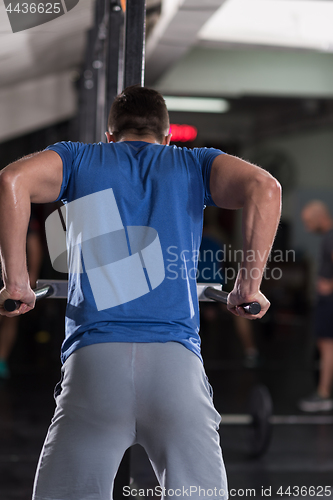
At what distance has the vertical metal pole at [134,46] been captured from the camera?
1.71 m

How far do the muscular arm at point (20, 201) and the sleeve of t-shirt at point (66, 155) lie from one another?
0.04ft

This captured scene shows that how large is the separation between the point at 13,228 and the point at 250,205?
48 cm

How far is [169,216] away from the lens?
1.13 metres

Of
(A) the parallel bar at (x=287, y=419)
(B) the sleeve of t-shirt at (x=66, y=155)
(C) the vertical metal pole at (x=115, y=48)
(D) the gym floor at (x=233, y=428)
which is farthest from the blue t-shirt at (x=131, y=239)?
(A) the parallel bar at (x=287, y=419)

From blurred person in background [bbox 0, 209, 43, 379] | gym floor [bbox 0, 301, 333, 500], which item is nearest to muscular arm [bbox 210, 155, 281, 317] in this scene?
gym floor [bbox 0, 301, 333, 500]

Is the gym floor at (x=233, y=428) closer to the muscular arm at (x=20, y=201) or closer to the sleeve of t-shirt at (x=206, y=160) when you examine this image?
the muscular arm at (x=20, y=201)

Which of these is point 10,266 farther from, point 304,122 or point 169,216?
point 304,122

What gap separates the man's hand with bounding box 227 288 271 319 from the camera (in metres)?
1.14

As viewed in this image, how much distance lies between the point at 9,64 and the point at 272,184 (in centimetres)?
308

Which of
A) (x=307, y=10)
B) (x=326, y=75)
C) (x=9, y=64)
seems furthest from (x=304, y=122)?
(x=9, y=64)

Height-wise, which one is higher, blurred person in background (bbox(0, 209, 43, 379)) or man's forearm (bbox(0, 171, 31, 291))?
man's forearm (bbox(0, 171, 31, 291))

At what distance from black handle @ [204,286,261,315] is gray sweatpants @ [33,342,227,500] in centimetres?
19

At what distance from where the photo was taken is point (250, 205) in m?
1.08

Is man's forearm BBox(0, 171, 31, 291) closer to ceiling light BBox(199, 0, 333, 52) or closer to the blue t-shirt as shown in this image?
the blue t-shirt
